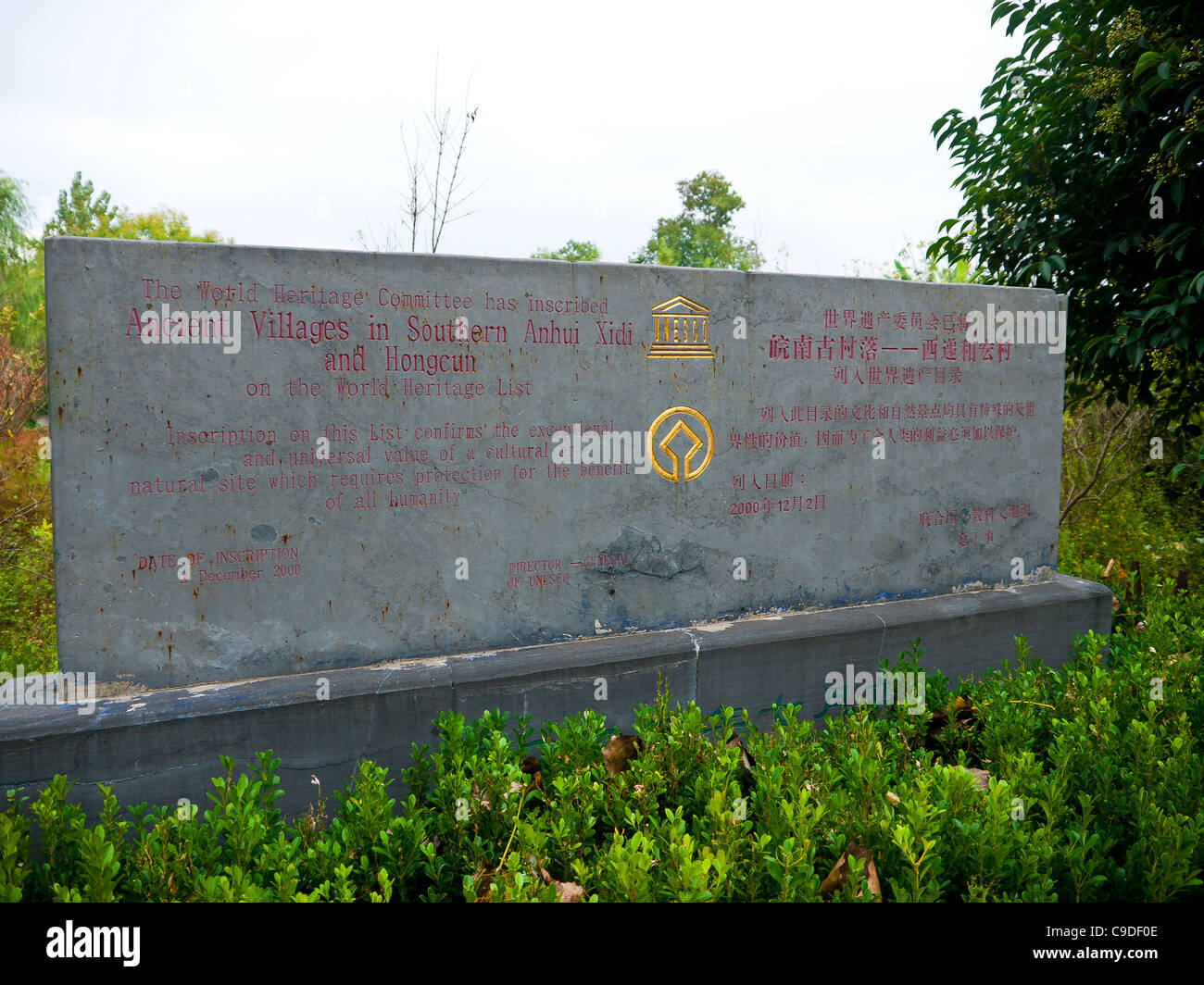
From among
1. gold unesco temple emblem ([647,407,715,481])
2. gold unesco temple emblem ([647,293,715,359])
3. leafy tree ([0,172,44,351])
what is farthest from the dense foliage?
leafy tree ([0,172,44,351])

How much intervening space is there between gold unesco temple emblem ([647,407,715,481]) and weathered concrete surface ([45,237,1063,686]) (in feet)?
0.05

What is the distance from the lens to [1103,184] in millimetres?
5645

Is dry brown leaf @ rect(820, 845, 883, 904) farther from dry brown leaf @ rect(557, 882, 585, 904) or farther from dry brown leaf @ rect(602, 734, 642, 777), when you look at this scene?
dry brown leaf @ rect(602, 734, 642, 777)

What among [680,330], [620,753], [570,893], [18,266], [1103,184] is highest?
[18,266]

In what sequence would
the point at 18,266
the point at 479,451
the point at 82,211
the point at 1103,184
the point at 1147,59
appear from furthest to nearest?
the point at 82,211 → the point at 18,266 → the point at 1103,184 → the point at 1147,59 → the point at 479,451

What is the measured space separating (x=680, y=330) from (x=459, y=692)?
2.04 metres

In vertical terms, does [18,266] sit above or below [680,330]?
above

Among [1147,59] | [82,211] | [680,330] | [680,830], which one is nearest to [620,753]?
[680,830]

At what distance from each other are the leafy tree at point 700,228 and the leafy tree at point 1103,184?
31.4m

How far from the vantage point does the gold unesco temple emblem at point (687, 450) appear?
4254mm

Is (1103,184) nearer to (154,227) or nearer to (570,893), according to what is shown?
(570,893)

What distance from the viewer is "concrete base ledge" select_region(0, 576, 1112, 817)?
326 centimetres

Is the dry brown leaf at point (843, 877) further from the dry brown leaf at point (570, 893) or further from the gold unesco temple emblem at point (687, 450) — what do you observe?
the gold unesco temple emblem at point (687, 450)

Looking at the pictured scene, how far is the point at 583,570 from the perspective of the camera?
415 centimetres
